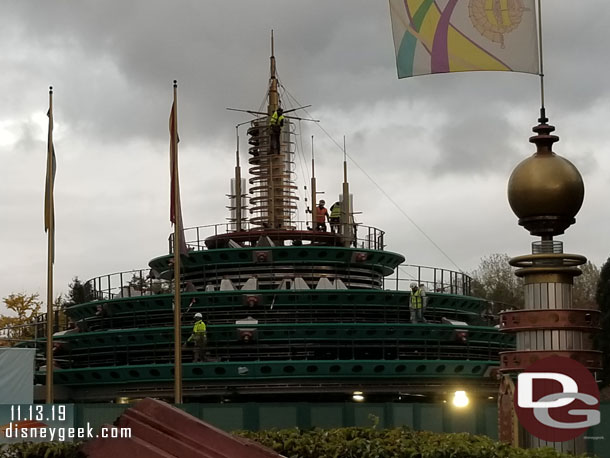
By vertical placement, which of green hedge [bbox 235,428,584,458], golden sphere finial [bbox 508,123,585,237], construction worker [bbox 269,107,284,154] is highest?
construction worker [bbox 269,107,284,154]

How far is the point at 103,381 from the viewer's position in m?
47.9

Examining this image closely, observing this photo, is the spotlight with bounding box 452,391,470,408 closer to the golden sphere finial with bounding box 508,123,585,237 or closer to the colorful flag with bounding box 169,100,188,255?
the colorful flag with bounding box 169,100,188,255

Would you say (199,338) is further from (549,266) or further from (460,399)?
(549,266)

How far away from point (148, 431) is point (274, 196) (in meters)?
40.2

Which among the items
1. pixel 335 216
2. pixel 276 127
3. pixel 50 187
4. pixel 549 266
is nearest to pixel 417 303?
pixel 335 216

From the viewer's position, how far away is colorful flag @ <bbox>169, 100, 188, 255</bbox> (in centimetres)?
3847

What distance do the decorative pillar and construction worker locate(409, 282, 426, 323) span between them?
2628 cm

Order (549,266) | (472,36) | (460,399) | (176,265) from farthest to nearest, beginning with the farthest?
(460,399), (176,265), (472,36), (549,266)

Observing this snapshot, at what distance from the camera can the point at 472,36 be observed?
1969 cm

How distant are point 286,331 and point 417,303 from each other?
17.3 feet

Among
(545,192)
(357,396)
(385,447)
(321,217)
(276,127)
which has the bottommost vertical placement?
(357,396)

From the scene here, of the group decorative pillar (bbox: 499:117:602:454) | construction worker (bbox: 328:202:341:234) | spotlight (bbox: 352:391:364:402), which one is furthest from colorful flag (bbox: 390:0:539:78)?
construction worker (bbox: 328:202:341:234)

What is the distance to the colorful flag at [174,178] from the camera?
38.5m

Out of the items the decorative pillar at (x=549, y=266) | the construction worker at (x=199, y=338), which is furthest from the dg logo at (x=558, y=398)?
the construction worker at (x=199, y=338)
